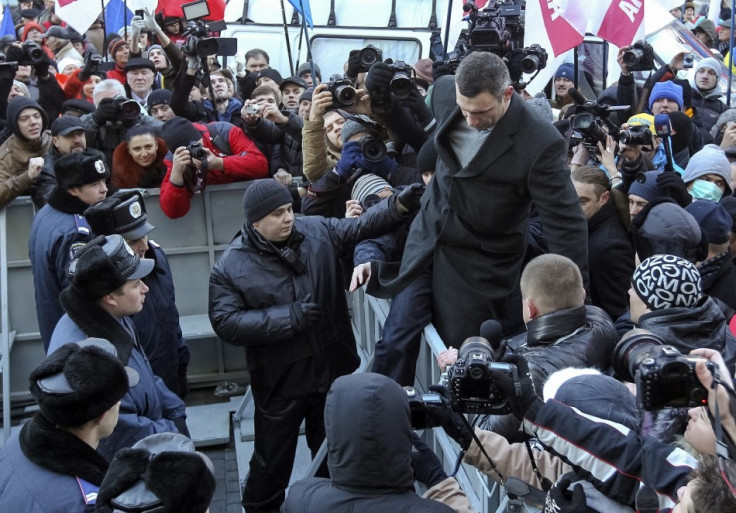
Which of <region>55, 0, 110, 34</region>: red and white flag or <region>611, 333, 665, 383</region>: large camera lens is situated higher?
<region>55, 0, 110, 34</region>: red and white flag

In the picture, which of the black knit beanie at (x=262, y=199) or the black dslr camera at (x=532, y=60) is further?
the black dslr camera at (x=532, y=60)

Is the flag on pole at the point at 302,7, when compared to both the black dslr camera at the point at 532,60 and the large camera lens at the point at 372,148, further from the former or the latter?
the large camera lens at the point at 372,148

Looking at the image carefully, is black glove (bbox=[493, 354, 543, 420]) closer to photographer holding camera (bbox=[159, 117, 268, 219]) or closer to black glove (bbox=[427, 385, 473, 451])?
black glove (bbox=[427, 385, 473, 451])

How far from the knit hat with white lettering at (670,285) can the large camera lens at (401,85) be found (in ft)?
7.51

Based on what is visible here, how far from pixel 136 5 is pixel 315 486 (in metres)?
7.29

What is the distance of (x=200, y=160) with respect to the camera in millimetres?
6059

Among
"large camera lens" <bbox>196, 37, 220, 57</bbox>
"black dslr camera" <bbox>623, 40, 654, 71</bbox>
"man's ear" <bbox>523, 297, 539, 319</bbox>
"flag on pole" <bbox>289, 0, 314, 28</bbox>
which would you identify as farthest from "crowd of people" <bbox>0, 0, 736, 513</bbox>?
"flag on pole" <bbox>289, 0, 314, 28</bbox>

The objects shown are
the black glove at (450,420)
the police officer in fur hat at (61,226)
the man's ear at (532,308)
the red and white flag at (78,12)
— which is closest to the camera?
the black glove at (450,420)

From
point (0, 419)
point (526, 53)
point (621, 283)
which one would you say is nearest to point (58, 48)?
point (0, 419)

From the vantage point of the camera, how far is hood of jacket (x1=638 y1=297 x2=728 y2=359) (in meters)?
3.15

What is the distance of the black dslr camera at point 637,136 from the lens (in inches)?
207

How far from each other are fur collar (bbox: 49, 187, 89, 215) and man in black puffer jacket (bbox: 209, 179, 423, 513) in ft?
2.87

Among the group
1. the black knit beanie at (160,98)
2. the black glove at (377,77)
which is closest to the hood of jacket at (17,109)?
the black knit beanie at (160,98)

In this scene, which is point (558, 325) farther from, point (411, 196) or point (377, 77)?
point (377, 77)
